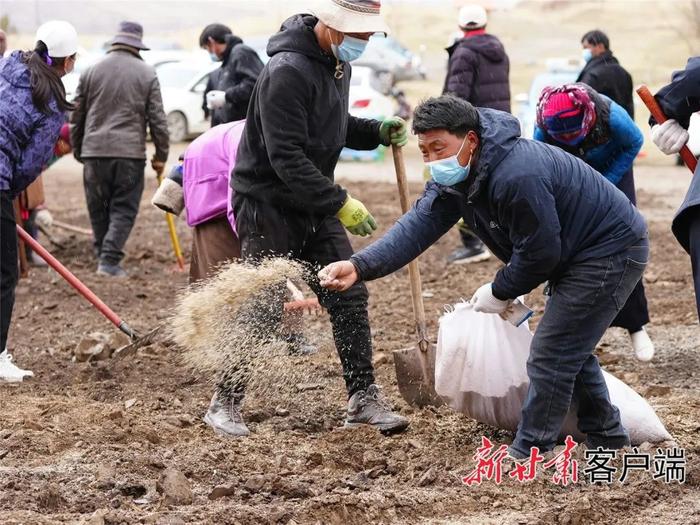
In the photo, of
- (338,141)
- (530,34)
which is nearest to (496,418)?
(338,141)

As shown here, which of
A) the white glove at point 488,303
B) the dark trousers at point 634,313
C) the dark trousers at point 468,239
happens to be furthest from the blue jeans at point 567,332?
the dark trousers at point 468,239

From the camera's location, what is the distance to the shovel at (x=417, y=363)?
→ 5.56 m

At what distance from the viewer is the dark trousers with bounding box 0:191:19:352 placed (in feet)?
20.2

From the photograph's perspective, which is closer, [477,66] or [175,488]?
[175,488]

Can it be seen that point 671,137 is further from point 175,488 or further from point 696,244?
point 175,488

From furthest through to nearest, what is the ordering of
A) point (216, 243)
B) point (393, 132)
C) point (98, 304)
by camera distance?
point (98, 304), point (216, 243), point (393, 132)

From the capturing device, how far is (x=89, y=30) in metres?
56.2

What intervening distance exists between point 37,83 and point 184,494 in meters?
2.69

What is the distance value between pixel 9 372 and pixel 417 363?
7.57 ft

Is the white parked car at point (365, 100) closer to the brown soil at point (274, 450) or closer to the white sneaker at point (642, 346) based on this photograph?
the brown soil at point (274, 450)

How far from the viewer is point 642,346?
262 inches

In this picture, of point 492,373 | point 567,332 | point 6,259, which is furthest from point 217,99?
point 567,332

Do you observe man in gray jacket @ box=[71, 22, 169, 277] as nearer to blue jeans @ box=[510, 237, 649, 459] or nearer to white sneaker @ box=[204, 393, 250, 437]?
white sneaker @ box=[204, 393, 250, 437]

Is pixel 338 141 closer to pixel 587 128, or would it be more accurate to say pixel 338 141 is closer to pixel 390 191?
pixel 587 128
